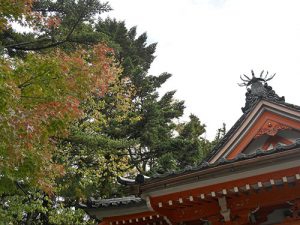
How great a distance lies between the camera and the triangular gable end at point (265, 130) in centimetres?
732

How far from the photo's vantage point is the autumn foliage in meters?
4.45

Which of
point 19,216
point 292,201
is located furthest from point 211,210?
point 19,216

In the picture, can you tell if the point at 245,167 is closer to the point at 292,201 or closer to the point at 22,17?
the point at 292,201

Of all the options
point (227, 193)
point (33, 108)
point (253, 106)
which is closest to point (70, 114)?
point (33, 108)

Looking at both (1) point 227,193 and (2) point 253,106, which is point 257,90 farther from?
(1) point 227,193

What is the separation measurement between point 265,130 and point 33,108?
4896 millimetres

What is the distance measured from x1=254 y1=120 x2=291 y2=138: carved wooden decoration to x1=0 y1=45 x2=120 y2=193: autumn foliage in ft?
13.0

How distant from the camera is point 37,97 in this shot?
5371 mm

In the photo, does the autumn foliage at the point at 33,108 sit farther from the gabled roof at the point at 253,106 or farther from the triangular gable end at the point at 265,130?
the triangular gable end at the point at 265,130

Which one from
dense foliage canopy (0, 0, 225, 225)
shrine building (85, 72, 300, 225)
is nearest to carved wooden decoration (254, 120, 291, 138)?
shrine building (85, 72, 300, 225)

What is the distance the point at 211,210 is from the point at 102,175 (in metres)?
8.58

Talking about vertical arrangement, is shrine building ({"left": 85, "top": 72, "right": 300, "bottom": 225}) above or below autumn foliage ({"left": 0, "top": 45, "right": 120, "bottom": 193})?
below

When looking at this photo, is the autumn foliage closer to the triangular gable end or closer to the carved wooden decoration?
the triangular gable end

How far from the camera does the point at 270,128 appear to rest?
7426 mm
